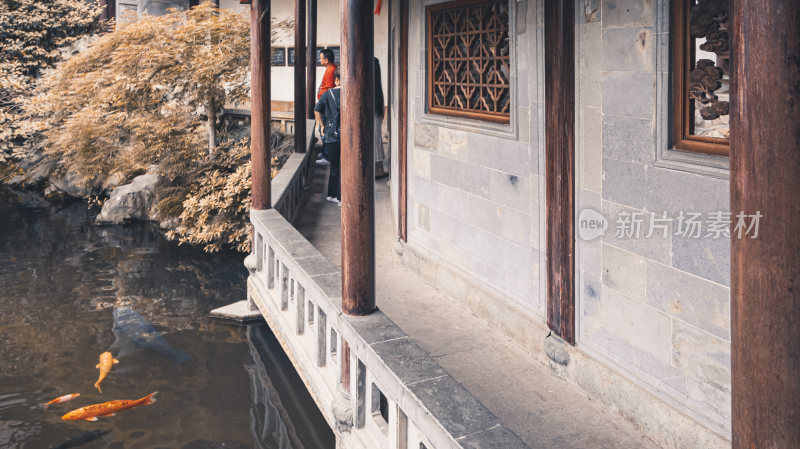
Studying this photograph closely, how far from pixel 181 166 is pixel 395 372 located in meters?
10.7

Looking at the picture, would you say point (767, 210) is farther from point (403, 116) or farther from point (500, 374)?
point (403, 116)

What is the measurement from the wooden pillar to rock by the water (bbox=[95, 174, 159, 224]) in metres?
4.86

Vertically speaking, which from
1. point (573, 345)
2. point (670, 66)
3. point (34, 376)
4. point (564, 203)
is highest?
point (670, 66)

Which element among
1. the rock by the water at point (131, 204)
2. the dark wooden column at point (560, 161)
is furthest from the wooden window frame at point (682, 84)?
the rock by the water at point (131, 204)

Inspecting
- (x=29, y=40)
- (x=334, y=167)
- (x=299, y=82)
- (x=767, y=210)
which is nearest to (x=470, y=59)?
(x=334, y=167)

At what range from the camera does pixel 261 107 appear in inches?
305

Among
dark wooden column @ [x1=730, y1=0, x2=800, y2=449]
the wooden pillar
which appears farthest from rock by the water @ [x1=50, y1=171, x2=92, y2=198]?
dark wooden column @ [x1=730, y1=0, x2=800, y2=449]

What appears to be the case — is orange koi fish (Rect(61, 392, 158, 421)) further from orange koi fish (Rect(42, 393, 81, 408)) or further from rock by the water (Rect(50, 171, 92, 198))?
rock by the water (Rect(50, 171, 92, 198))

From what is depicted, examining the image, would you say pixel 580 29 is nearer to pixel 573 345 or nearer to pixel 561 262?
pixel 561 262

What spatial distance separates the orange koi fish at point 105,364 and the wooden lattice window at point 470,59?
4.49 metres

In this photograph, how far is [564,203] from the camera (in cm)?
466

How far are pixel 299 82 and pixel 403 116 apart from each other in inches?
180

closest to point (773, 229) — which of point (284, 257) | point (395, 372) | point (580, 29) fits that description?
point (395, 372)

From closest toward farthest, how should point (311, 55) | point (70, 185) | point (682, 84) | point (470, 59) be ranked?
point (682, 84)
point (470, 59)
point (311, 55)
point (70, 185)
